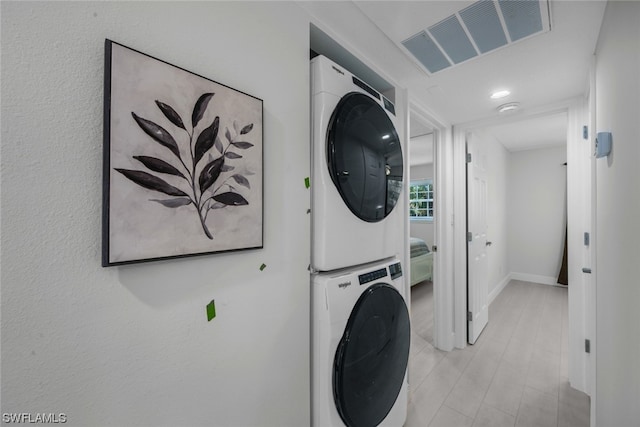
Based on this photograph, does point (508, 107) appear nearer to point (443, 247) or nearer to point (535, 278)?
point (443, 247)

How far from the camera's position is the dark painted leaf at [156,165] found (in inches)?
24.7

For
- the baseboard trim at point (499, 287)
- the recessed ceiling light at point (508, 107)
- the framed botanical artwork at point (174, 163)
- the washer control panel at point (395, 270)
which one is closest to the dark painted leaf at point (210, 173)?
the framed botanical artwork at point (174, 163)

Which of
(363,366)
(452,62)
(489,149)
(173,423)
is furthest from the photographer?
(489,149)

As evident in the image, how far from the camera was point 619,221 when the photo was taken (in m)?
0.97

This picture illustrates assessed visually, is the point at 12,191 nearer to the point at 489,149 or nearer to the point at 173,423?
the point at 173,423

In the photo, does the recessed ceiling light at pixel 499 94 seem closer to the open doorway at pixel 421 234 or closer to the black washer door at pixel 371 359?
the open doorway at pixel 421 234

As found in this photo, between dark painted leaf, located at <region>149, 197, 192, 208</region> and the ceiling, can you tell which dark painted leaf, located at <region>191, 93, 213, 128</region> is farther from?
the ceiling

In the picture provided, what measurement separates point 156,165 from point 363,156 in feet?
2.78

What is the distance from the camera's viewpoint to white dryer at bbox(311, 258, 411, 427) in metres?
1.06

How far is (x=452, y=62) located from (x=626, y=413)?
5.63 feet

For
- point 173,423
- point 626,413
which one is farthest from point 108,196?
point 626,413

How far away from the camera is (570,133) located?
Answer: 2021mm

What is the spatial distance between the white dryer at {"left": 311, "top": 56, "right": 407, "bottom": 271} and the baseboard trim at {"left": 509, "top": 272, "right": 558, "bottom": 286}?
484 cm

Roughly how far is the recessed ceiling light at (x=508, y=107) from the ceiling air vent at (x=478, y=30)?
0.98 meters
